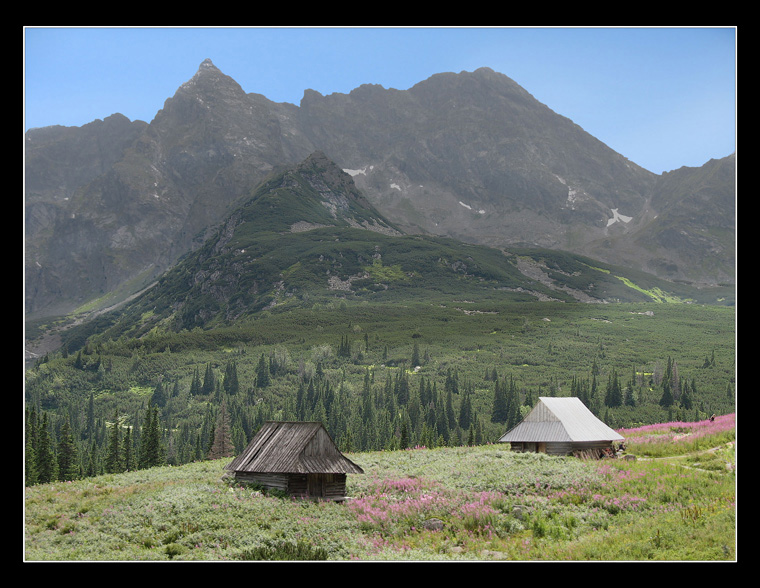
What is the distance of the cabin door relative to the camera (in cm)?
3725

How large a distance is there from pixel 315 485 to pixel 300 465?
1.52 m

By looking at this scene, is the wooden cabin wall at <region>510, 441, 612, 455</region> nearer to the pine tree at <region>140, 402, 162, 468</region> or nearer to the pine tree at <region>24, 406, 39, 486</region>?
the pine tree at <region>24, 406, 39, 486</region>

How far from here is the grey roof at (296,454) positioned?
37.2 metres

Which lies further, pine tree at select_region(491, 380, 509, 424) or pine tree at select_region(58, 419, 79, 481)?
pine tree at select_region(491, 380, 509, 424)

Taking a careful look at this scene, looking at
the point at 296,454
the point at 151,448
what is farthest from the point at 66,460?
the point at 296,454

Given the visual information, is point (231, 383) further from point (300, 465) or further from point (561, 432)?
point (300, 465)

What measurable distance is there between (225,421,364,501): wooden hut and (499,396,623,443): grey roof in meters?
20.1

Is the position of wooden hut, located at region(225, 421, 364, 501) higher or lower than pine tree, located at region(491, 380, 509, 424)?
higher

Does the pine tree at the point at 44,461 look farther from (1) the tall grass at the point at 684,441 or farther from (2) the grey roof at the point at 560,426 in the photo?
(1) the tall grass at the point at 684,441

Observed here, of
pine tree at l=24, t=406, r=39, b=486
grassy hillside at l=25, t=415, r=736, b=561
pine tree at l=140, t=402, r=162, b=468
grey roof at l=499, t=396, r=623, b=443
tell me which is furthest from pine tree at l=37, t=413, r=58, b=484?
grey roof at l=499, t=396, r=623, b=443

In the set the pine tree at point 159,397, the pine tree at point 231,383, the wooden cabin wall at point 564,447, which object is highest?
the wooden cabin wall at point 564,447

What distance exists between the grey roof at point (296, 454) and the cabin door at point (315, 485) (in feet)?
2.51

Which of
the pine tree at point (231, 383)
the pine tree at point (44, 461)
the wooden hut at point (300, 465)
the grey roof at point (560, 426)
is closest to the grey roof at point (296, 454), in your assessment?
the wooden hut at point (300, 465)
